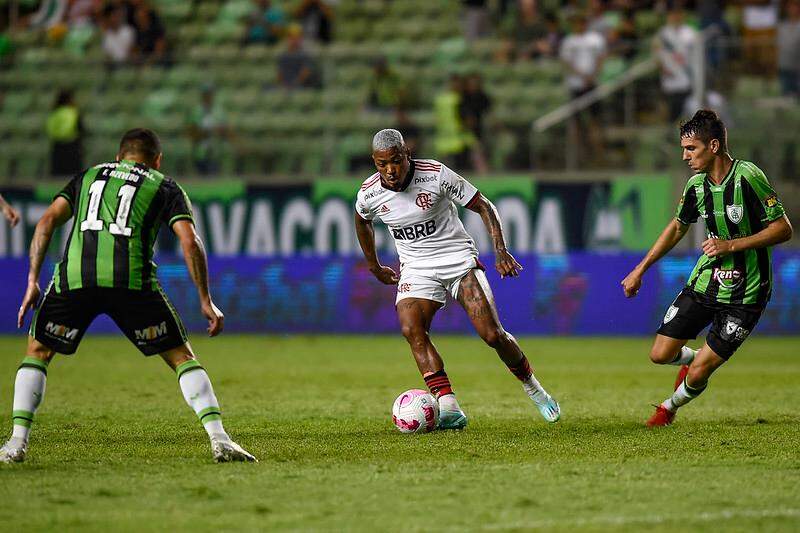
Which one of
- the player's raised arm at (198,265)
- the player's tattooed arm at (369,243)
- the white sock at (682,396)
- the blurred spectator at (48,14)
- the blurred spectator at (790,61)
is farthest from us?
the blurred spectator at (48,14)

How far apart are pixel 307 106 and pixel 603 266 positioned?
577 centimetres

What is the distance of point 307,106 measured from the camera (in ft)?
70.8

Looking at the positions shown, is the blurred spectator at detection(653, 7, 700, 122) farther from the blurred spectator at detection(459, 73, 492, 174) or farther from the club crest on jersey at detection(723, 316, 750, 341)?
the club crest on jersey at detection(723, 316, 750, 341)

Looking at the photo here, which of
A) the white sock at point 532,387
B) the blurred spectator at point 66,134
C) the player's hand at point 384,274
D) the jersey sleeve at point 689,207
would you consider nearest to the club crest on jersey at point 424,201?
the player's hand at point 384,274

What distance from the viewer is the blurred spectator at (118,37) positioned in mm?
23312

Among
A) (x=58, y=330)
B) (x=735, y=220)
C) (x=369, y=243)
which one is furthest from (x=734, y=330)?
(x=58, y=330)

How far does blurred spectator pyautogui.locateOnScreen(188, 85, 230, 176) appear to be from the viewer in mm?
21703

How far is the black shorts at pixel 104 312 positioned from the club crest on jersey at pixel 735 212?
13.2 feet

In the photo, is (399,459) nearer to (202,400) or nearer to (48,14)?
(202,400)

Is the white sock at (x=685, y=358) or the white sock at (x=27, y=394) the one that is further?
the white sock at (x=685, y=358)

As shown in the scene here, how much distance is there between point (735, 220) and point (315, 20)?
1581cm

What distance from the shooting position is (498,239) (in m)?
9.27

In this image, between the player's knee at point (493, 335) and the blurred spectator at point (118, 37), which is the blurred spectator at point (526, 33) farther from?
the player's knee at point (493, 335)

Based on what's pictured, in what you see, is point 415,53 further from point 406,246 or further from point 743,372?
point 406,246
